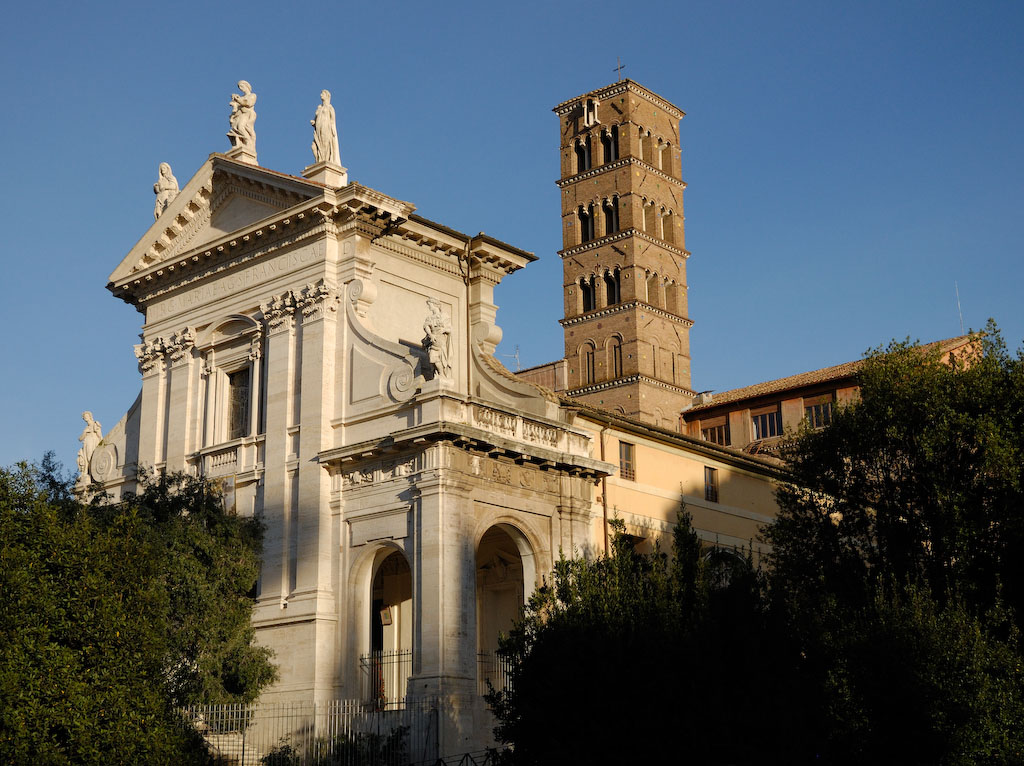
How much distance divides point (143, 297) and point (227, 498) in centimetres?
749

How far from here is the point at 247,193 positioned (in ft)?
104

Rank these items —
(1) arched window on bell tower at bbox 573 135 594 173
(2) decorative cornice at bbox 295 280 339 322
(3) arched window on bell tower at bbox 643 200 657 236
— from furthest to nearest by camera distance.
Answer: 1. (1) arched window on bell tower at bbox 573 135 594 173
2. (3) arched window on bell tower at bbox 643 200 657 236
3. (2) decorative cornice at bbox 295 280 339 322

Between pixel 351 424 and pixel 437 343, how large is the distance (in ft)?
10.1

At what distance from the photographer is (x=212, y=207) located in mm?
32719

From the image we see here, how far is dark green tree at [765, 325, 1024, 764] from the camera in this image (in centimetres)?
2231

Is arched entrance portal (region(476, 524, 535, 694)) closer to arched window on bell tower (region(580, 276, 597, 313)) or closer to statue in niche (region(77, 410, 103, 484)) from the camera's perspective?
statue in niche (region(77, 410, 103, 484))

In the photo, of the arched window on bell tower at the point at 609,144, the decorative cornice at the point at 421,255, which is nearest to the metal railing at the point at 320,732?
the decorative cornice at the point at 421,255

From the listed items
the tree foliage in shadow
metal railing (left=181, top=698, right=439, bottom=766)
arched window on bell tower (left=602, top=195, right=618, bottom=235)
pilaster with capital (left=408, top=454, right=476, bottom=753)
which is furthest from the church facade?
arched window on bell tower (left=602, top=195, right=618, bottom=235)

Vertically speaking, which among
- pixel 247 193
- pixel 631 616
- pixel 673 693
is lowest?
pixel 673 693

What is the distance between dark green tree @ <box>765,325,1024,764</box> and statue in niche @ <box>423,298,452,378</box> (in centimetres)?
804

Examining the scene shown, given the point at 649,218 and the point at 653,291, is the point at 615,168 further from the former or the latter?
the point at 653,291

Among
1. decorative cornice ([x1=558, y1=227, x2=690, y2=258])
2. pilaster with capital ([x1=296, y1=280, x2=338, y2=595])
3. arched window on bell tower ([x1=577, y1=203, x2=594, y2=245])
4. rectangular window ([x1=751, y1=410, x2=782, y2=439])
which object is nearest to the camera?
pilaster with capital ([x1=296, y1=280, x2=338, y2=595])

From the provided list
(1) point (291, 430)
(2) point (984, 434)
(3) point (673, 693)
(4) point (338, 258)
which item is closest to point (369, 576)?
(1) point (291, 430)

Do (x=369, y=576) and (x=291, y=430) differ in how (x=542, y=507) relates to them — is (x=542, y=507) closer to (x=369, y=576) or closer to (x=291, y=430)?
(x=369, y=576)
